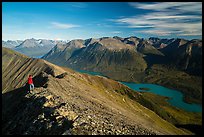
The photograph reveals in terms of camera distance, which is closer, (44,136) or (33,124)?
(44,136)

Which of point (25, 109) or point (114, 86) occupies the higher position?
point (25, 109)

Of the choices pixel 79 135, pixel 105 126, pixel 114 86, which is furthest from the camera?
pixel 114 86

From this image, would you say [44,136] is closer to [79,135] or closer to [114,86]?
[79,135]

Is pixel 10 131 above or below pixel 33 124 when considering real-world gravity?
below

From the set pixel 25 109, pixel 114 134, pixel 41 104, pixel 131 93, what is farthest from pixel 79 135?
pixel 131 93

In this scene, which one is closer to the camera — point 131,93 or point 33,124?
point 33,124

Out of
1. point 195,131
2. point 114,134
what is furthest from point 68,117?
point 195,131

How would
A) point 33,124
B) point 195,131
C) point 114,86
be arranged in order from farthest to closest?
point 114,86 < point 195,131 < point 33,124

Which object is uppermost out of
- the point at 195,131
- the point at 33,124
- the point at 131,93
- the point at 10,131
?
the point at 33,124

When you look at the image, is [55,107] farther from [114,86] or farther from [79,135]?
[114,86]
